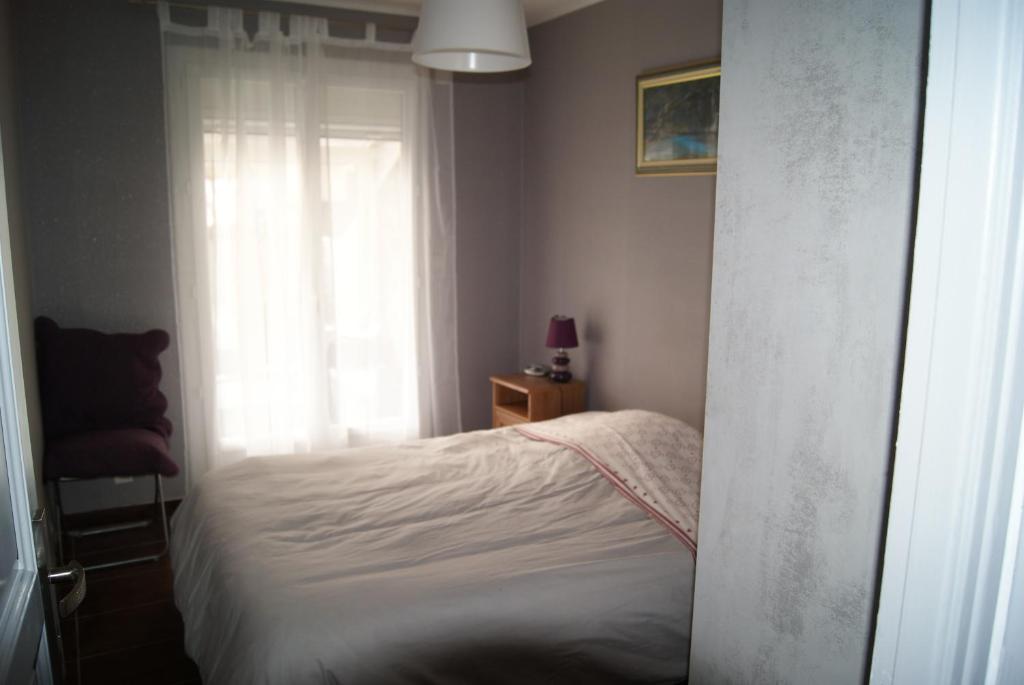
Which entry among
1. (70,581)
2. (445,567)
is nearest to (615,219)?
(445,567)

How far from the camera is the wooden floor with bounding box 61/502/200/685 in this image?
2.51m

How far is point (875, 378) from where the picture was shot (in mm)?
1004

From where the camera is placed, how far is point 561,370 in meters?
4.17

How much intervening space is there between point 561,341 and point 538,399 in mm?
346

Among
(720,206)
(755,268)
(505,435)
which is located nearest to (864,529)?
(755,268)

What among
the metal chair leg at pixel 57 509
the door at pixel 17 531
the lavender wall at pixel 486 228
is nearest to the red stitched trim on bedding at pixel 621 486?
the lavender wall at pixel 486 228

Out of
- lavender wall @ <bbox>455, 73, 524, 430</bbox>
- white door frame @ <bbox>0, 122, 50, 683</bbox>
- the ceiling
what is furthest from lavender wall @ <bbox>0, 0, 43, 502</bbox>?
lavender wall @ <bbox>455, 73, 524, 430</bbox>

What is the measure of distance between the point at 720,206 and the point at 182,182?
3234mm

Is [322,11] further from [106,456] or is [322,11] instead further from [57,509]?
[57,509]

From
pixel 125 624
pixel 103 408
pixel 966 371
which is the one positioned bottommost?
pixel 125 624

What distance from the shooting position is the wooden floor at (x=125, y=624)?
251 cm

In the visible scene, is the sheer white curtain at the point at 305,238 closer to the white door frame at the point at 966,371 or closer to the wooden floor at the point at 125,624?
the wooden floor at the point at 125,624

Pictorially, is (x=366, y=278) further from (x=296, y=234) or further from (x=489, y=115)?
(x=489, y=115)

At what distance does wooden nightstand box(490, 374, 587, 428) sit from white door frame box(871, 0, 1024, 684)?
10.6 feet
